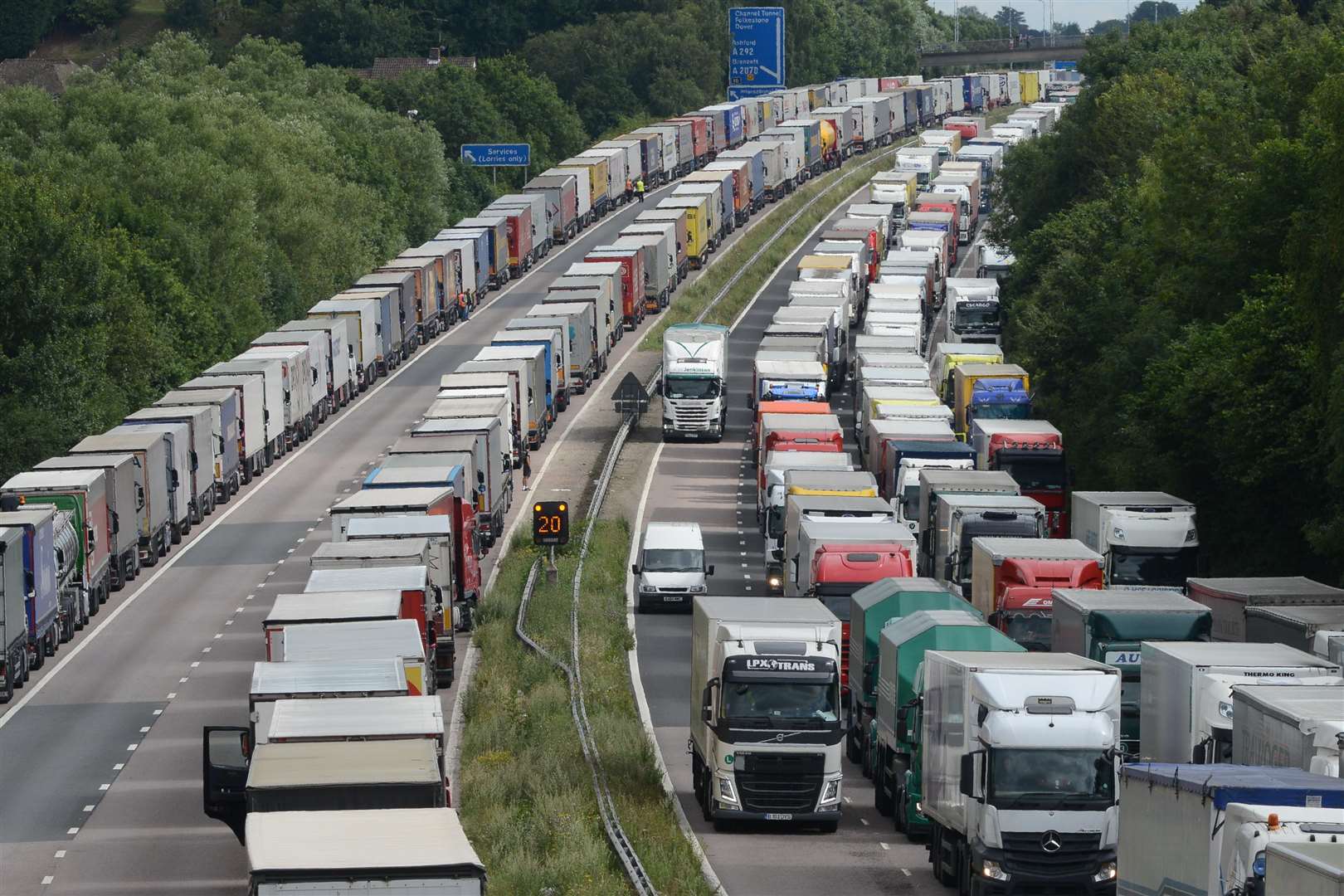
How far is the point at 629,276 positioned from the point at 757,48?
5985 cm

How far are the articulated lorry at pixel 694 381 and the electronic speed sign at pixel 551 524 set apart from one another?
2175 centimetres

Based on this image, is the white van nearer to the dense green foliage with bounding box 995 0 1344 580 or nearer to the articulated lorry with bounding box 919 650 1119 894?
the dense green foliage with bounding box 995 0 1344 580

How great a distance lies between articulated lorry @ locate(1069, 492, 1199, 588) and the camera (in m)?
50.7

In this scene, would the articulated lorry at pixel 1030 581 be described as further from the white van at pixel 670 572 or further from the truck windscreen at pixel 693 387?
the truck windscreen at pixel 693 387

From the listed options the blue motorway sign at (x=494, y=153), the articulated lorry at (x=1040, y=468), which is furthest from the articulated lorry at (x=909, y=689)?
the blue motorway sign at (x=494, y=153)

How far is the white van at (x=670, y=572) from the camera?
188ft

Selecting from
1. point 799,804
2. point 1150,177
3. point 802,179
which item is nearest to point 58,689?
point 799,804

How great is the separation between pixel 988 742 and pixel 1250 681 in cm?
420

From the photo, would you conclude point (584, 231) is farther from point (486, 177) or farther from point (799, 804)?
point (799, 804)

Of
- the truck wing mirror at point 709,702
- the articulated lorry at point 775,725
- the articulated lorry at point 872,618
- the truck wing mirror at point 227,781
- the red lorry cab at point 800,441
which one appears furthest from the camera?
the red lorry cab at point 800,441

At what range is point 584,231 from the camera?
5340 inches

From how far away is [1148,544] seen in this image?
5075 cm

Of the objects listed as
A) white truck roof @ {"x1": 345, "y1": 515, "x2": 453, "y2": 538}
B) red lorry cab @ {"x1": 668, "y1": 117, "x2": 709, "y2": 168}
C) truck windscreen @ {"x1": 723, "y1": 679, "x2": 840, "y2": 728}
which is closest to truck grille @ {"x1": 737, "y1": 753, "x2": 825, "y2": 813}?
truck windscreen @ {"x1": 723, "y1": 679, "x2": 840, "y2": 728}

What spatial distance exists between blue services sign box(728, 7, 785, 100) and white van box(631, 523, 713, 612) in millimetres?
101655
